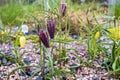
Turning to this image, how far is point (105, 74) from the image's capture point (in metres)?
1.50

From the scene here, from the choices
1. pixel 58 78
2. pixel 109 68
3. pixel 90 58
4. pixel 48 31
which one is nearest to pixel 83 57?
pixel 90 58

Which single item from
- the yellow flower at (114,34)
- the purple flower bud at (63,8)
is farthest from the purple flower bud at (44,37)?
the yellow flower at (114,34)

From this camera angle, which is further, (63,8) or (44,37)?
(63,8)

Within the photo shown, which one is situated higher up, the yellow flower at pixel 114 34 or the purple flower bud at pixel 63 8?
the purple flower bud at pixel 63 8

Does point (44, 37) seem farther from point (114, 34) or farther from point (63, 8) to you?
point (114, 34)

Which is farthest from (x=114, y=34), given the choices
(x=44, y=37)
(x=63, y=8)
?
(x=44, y=37)

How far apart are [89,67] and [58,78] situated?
0.83 ft

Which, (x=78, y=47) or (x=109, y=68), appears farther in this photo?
(x=78, y=47)

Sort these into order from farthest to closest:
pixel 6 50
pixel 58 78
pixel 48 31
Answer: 1. pixel 6 50
2. pixel 58 78
3. pixel 48 31

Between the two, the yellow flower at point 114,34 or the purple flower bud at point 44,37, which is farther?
the yellow flower at point 114,34

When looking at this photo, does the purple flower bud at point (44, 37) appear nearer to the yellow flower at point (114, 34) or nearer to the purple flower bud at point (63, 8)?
the purple flower bud at point (63, 8)

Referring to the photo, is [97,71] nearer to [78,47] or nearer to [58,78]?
[58,78]

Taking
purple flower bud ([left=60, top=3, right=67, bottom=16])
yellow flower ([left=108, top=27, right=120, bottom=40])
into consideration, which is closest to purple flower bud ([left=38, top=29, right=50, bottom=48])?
purple flower bud ([left=60, top=3, right=67, bottom=16])

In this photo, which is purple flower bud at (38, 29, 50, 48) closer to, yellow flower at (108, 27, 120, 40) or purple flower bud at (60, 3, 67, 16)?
purple flower bud at (60, 3, 67, 16)
